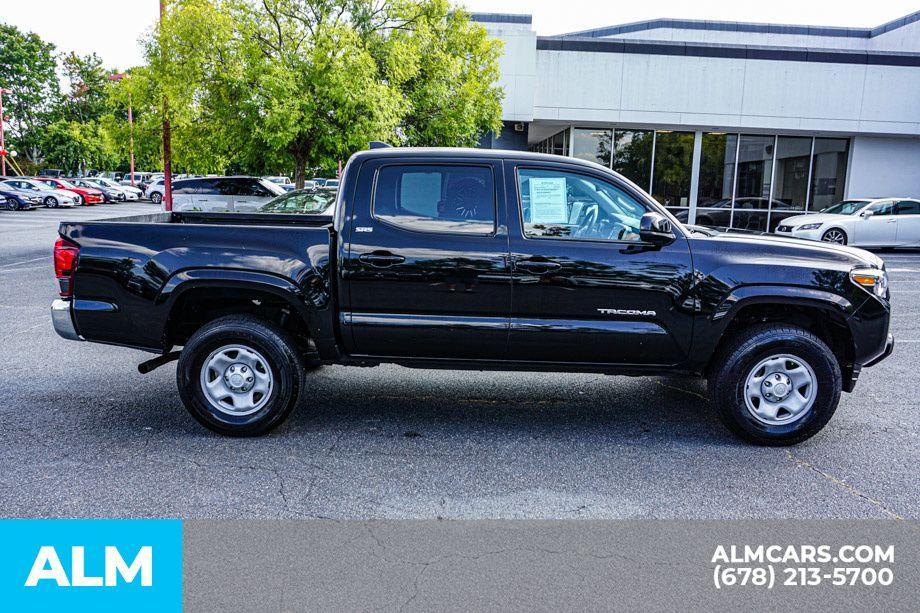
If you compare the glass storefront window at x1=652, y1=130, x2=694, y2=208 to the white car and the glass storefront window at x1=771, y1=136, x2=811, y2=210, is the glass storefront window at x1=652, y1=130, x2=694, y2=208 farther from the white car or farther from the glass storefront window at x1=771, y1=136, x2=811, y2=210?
the white car

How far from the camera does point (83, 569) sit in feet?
10.9

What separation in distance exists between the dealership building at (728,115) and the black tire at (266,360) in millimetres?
17608

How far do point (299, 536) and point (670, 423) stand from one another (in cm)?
303

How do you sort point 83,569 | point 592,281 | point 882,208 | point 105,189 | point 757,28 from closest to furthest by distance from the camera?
1. point 83,569
2. point 592,281
3. point 882,208
4. point 757,28
5. point 105,189

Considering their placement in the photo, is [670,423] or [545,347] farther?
[670,423]

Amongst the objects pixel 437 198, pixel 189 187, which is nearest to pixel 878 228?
pixel 437 198

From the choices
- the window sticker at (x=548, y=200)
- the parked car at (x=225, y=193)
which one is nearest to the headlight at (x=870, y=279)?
the window sticker at (x=548, y=200)

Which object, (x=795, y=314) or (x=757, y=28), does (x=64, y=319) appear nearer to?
(x=795, y=314)

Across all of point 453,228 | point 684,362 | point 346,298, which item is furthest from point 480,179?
point 684,362

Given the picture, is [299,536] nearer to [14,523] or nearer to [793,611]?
[14,523]

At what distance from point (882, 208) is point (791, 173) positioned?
14.6ft

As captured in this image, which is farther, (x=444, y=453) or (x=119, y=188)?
(x=119, y=188)

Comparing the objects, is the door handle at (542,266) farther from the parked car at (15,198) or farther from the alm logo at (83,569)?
the parked car at (15,198)

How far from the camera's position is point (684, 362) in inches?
202
